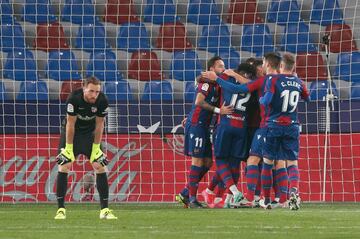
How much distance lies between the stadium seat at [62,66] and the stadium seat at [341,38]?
472 centimetres

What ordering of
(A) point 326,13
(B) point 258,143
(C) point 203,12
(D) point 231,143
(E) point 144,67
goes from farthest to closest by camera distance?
(C) point 203,12 → (A) point 326,13 → (E) point 144,67 → (D) point 231,143 → (B) point 258,143

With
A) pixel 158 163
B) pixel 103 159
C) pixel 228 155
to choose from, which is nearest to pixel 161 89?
pixel 158 163

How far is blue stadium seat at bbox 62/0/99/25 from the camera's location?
1987 cm

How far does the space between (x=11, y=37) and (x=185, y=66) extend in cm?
330

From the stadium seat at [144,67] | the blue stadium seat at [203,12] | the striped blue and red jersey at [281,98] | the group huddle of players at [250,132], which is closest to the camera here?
the striped blue and red jersey at [281,98]

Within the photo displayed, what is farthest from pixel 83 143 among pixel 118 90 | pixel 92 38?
pixel 92 38

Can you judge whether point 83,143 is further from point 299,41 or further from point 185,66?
point 299,41

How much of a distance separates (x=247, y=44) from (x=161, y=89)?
2.00 metres

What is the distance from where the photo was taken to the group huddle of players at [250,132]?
38.9 ft

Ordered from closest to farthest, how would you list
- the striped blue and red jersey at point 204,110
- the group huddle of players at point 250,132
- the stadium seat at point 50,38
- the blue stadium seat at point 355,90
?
the group huddle of players at point 250,132 → the striped blue and red jersey at point 204,110 → the blue stadium seat at point 355,90 → the stadium seat at point 50,38

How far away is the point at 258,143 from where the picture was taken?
40.2 feet

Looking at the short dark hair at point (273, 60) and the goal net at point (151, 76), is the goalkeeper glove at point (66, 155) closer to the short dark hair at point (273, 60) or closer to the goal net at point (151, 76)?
the short dark hair at point (273, 60)

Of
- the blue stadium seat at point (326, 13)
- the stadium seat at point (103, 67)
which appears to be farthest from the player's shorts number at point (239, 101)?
the blue stadium seat at point (326, 13)

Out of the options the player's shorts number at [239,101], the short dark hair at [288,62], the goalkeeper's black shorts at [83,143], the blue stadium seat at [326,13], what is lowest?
the goalkeeper's black shorts at [83,143]
